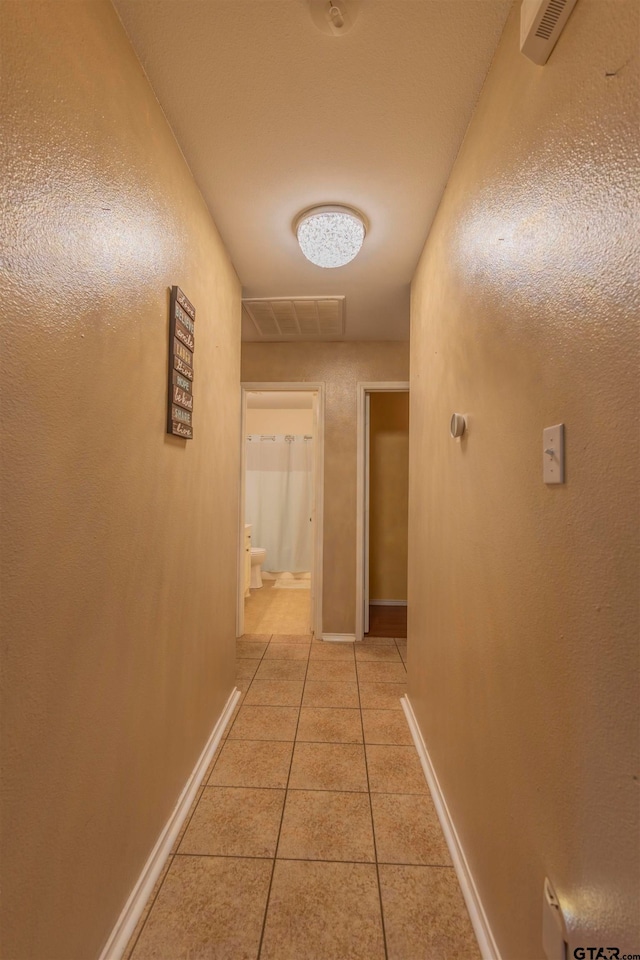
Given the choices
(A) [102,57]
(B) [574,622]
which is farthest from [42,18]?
(B) [574,622]

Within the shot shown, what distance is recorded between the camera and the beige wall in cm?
580

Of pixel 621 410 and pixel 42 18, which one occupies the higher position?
pixel 42 18

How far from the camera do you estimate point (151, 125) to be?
50.1 inches

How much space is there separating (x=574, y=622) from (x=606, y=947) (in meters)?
0.47

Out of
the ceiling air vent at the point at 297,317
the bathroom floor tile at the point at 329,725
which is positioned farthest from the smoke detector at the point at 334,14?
the bathroom floor tile at the point at 329,725

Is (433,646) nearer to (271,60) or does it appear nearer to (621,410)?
(621,410)

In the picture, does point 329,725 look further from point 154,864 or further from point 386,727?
point 154,864

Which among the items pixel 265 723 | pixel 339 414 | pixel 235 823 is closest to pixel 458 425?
pixel 235 823

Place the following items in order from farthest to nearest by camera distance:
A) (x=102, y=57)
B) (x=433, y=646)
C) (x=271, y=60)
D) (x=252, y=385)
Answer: (x=252, y=385), (x=433, y=646), (x=271, y=60), (x=102, y=57)

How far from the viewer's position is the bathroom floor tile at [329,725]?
2.02 meters

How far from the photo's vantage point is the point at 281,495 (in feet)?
18.8

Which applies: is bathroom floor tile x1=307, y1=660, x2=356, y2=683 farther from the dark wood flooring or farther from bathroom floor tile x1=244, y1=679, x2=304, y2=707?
the dark wood flooring

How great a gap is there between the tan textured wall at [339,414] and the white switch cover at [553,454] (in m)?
2.56

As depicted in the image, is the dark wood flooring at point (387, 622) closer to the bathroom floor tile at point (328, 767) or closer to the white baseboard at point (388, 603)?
the white baseboard at point (388, 603)
